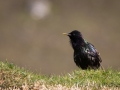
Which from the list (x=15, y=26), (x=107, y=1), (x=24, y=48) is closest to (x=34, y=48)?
(x=24, y=48)

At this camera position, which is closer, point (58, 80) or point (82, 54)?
point (58, 80)

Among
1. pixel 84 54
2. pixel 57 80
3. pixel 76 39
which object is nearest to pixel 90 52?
pixel 84 54

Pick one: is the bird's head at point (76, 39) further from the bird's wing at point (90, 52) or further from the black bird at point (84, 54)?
the bird's wing at point (90, 52)

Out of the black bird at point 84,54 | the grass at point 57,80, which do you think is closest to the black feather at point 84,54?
the black bird at point 84,54

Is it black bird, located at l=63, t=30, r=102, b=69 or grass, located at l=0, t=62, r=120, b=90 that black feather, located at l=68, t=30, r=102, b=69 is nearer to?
black bird, located at l=63, t=30, r=102, b=69

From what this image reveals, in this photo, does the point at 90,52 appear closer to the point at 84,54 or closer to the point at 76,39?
the point at 84,54

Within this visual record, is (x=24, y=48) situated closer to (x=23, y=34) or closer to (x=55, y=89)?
(x=23, y=34)

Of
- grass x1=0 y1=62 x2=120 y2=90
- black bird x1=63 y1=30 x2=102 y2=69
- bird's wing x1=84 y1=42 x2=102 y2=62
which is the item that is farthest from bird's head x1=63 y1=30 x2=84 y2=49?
grass x1=0 y1=62 x2=120 y2=90
